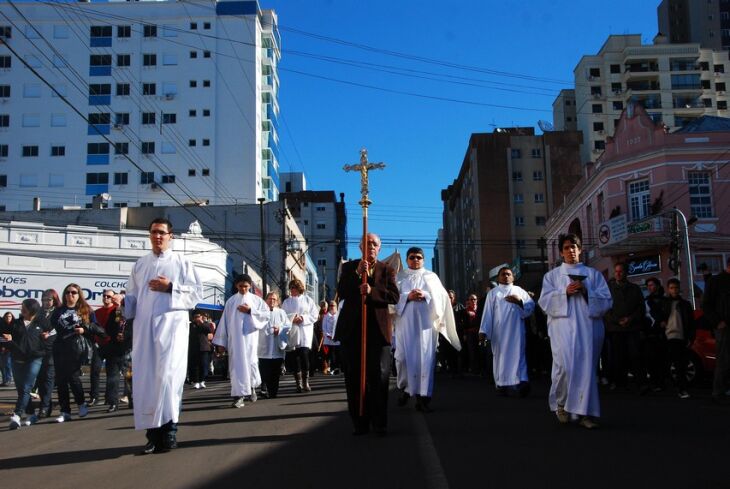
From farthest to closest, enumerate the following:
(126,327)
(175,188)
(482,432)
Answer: (175,188) < (126,327) < (482,432)

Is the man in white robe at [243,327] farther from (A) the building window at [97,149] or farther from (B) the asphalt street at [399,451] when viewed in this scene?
(A) the building window at [97,149]

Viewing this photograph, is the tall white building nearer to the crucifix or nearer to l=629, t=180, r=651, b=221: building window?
l=629, t=180, r=651, b=221: building window

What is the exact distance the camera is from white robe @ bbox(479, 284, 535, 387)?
1186 cm

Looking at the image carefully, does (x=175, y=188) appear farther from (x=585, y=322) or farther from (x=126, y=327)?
(x=585, y=322)

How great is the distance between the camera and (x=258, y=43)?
75.2 metres

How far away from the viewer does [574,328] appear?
7863 millimetres

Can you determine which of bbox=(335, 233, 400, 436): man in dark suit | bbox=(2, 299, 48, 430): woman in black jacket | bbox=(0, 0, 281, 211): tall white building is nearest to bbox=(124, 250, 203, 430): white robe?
bbox=(335, 233, 400, 436): man in dark suit

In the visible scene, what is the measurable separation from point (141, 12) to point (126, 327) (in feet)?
225

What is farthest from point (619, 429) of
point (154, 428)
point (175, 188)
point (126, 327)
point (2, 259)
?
point (175, 188)

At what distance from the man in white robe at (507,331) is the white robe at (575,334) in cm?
375

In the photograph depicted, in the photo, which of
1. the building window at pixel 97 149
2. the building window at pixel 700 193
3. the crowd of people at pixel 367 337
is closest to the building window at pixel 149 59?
the building window at pixel 97 149

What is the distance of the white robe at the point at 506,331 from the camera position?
11.9m

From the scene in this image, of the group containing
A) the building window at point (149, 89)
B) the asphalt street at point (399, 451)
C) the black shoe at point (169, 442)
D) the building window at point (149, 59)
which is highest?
the building window at point (149, 59)

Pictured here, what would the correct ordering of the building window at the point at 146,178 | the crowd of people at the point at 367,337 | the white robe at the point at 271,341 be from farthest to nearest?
the building window at the point at 146,178, the white robe at the point at 271,341, the crowd of people at the point at 367,337
